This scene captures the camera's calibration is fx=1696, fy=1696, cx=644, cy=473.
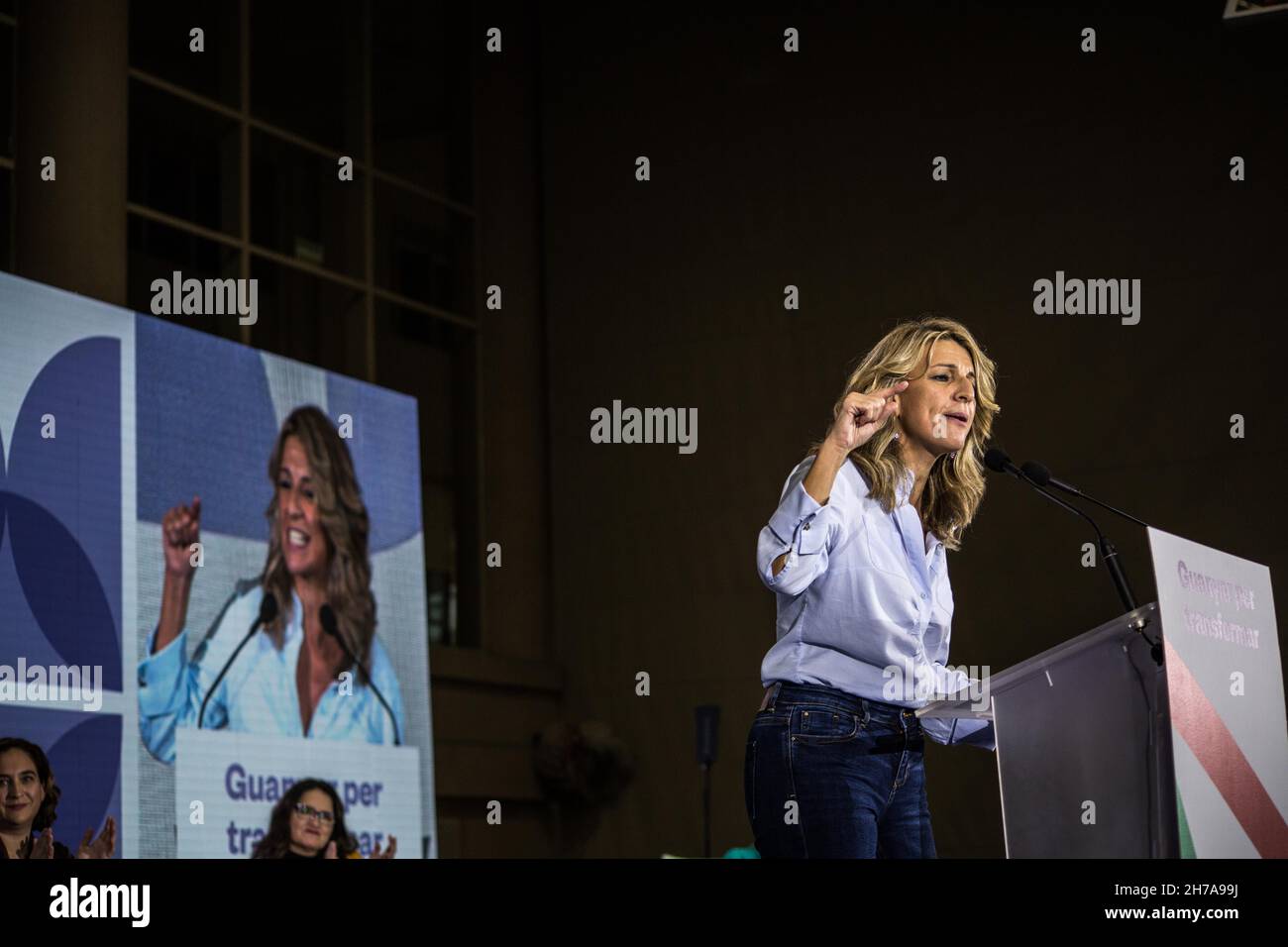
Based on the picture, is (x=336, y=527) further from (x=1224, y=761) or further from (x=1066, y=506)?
(x=1224, y=761)

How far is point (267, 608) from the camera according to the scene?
7.14 meters

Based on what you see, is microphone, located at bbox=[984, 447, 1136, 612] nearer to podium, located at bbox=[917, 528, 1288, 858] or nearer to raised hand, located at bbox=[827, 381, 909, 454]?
podium, located at bbox=[917, 528, 1288, 858]

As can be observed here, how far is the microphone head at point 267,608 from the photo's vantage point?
7.09 meters

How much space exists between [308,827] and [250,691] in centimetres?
59

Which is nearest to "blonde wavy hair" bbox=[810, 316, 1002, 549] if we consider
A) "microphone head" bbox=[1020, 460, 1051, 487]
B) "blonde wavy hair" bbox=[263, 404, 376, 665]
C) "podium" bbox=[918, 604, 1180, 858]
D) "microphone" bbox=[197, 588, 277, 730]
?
"microphone head" bbox=[1020, 460, 1051, 487]

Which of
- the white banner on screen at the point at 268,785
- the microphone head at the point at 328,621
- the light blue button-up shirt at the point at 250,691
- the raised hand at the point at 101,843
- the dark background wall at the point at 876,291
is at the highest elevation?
the dark background wall at the point at 876,291

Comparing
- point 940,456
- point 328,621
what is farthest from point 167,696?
point 940,456

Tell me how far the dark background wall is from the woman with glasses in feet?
8.81

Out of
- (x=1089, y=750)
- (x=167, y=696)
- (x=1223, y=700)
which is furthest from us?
(x=167, y=696)

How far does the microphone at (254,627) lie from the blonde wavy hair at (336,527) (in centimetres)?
8

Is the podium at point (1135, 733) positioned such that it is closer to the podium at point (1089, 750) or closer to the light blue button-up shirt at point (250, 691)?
the podium at point (1089, 750)

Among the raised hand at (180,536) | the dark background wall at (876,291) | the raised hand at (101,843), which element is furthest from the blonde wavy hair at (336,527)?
the dark background wall at (876,291)

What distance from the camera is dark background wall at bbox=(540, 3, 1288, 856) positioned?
822cm

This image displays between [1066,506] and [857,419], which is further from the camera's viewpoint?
[1066,506]
